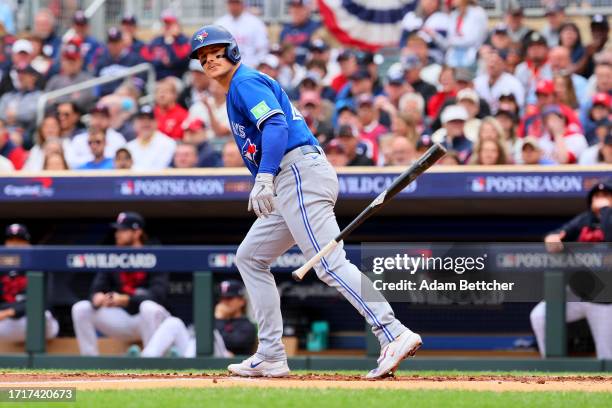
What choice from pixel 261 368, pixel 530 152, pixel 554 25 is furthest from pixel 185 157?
pixel 261 368

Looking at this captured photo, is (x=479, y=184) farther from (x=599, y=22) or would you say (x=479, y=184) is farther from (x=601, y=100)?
(x=599, y=22)

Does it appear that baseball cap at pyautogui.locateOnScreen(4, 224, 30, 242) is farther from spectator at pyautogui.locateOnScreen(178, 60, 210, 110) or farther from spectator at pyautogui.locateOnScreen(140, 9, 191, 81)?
spectator at pyautogui.locateOnScreen(140, 9, 191, 81)

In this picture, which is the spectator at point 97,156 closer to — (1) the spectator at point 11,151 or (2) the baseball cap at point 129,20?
(1) the spectator at point 11,151

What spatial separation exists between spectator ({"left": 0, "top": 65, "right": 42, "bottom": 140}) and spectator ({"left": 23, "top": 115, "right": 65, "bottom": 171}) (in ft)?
2.62

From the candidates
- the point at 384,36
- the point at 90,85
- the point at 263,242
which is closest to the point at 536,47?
the point at 384,36

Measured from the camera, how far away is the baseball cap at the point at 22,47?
1394 cm

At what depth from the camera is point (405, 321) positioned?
8.91 metres

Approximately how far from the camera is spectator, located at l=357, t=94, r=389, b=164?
37.0 feet

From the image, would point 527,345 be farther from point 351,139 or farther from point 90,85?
point 90,85

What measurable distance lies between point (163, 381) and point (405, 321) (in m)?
3.06

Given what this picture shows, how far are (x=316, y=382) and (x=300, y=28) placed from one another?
8231 mm

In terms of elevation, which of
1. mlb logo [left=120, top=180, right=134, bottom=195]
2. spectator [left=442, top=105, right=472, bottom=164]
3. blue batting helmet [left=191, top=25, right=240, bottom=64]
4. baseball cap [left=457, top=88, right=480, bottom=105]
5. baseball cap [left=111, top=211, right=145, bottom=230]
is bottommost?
baseball cap [left=111, top=211, right=145, bottom=230]

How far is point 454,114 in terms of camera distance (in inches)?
417

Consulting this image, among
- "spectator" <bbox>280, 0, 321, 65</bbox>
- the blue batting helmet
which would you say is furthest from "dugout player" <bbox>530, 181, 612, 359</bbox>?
"spectator" <bbox>280, 0, 321, 65</bbox>
